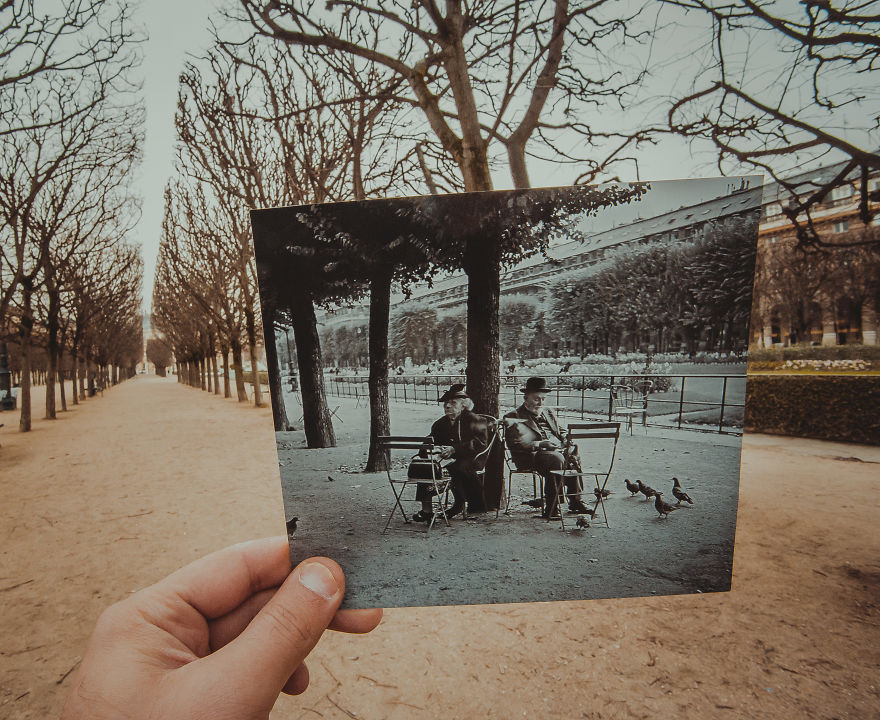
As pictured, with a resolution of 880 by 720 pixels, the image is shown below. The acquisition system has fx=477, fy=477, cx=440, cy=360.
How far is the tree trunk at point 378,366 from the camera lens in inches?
59.0

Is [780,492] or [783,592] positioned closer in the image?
[783,592]

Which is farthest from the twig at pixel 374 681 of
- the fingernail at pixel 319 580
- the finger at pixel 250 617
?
the fingernail at pixel 319 580

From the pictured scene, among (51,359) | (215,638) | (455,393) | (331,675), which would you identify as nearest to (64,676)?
(331,675)

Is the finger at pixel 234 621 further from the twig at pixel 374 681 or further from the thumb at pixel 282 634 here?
the twig at pixel 374 681

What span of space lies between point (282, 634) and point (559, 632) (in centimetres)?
273

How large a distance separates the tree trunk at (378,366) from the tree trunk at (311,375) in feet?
0.49

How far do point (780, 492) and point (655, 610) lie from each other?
14.3 feet

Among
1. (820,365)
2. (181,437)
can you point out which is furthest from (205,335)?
(820,365)

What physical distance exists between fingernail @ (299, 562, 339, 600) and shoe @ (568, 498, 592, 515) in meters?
0.79

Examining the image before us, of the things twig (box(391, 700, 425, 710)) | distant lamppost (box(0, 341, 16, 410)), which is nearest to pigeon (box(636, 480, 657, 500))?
twig (box(391, 700, 425, 710))

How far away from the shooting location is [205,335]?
30.8m

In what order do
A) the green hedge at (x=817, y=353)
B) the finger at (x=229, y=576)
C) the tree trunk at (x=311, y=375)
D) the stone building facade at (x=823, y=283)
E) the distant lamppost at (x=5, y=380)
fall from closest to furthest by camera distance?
the tree trunk at (x=311, y=375), the finger at (x=229, y=576), the stone building facade at (x=823, y=283), the green hedge at (x=817, y=353), the distant lamppost at (x=5, y=380)

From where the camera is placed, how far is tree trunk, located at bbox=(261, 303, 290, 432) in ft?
5.05

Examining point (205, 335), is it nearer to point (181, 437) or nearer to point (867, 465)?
point (181, 437)
